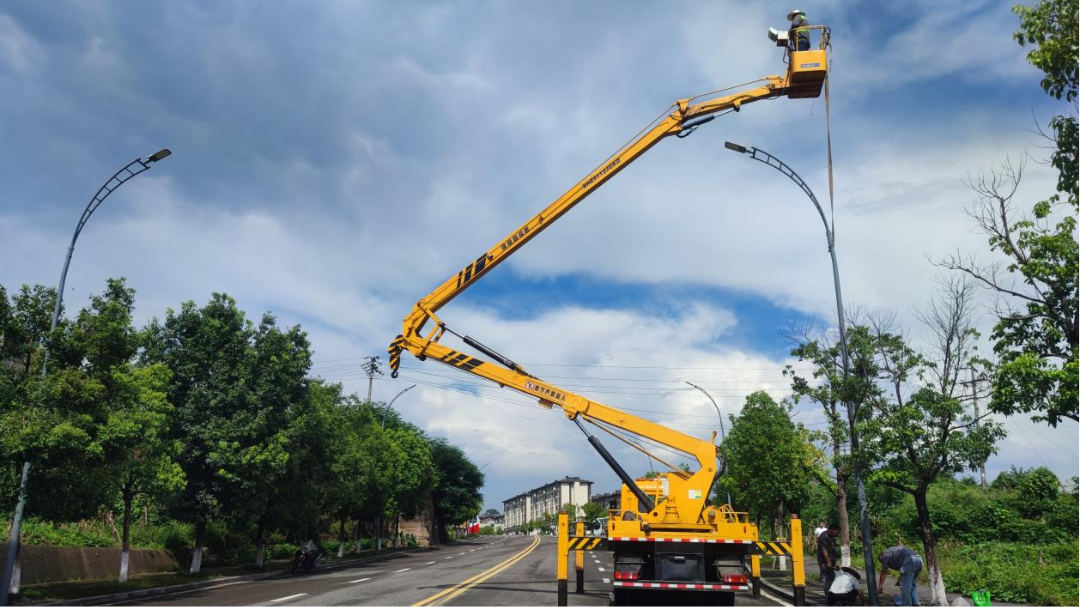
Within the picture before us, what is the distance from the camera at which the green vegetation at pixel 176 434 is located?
16312mm

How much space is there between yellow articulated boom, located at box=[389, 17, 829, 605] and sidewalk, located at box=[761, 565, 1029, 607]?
3391mm

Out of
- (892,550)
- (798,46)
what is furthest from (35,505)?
(798,46)

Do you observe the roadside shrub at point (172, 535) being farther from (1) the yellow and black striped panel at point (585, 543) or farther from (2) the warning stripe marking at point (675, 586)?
(2) the warning stripe marking at point (675, 586)

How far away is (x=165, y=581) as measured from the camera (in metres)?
22.6

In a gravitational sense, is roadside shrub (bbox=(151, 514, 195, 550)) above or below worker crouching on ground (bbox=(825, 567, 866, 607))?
below

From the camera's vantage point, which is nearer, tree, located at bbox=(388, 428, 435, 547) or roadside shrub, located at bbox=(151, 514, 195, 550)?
roadside shrub, located at bbox=(151, 514, 195, 550)

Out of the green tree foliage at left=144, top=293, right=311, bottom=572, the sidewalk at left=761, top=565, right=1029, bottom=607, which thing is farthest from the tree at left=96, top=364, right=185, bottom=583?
the sidewalk at left=761, top=565, right=1029, bottom=607

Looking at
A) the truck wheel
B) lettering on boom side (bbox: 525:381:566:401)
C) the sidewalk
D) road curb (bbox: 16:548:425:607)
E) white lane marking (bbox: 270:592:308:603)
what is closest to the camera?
the truck wheel

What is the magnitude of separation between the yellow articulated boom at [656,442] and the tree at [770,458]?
985 cm

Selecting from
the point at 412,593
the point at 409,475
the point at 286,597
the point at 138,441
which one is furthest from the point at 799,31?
the point at 409,475

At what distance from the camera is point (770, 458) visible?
25.8 m

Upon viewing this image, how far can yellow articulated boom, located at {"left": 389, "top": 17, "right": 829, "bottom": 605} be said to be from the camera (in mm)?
12789

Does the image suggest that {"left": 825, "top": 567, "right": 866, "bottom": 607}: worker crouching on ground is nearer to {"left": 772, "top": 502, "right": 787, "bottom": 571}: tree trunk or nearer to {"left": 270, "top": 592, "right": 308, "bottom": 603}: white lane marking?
{"left": 270, "top": 592, "right": 308, "bottom": 603}: white lane marking

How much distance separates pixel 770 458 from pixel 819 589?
7104 millimetres
